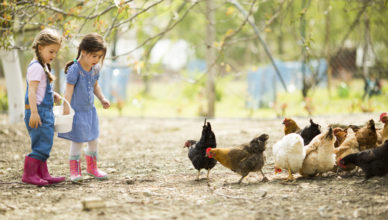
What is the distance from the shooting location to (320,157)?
13.4 feet

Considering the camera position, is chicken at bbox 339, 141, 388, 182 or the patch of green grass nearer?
chicken at bbox 339, 141, 388, 182

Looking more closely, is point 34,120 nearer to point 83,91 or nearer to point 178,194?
point 83,91

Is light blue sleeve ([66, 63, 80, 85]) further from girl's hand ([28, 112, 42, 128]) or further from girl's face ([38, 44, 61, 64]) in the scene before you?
girl's hand ([28, 112, 42, 128])

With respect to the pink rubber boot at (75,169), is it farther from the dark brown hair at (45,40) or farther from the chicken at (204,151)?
the chicken at (204,151)

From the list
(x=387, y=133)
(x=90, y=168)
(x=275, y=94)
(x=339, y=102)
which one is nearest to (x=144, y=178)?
(x=90, y=168)

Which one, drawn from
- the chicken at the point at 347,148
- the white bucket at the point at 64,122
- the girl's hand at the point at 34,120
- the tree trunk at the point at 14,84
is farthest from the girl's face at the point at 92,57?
the tree trunk at the point at 14,84

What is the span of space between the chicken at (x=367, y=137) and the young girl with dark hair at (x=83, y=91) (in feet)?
9.39

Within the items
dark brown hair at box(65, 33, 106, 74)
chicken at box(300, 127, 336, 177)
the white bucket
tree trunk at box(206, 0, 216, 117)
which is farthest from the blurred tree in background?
chicken at box(300, 127, 336, 177)

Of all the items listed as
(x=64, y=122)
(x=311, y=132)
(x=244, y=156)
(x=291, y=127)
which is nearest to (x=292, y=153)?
(x=244, y=156)

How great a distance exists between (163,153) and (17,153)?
89.7 inches

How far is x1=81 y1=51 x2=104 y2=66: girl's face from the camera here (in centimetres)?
422

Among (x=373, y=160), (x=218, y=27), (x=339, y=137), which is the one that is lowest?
(x=373, y=160)

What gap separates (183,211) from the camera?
326 centimetres

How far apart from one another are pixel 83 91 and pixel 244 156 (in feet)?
5.96
